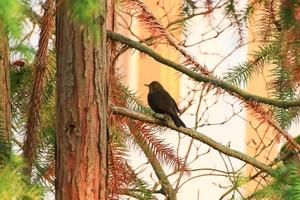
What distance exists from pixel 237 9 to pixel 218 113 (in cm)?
130

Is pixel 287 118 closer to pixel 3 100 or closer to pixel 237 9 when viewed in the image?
pixel 237 9

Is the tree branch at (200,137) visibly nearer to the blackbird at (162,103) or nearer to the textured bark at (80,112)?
the textured bark at (80,112)

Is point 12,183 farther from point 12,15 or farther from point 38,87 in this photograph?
point 38,87

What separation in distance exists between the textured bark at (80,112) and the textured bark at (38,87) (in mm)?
18

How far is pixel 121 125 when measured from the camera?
1.09 meters

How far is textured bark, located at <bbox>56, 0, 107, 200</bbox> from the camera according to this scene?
0.84m

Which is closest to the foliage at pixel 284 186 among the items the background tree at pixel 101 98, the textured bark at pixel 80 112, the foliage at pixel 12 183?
the background tree at pixel 101 98

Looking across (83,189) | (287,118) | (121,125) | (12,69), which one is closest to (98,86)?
(83,189)

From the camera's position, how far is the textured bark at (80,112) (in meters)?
0.84

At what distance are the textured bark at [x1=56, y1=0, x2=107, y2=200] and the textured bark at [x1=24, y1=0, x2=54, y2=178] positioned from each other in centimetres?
2

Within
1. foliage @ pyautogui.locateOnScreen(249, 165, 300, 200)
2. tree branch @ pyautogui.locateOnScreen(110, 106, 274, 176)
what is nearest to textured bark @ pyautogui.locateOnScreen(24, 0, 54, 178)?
tree branch @ pyautogui.locateOnScreen(110, 106, 274, 176)

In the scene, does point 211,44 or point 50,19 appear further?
point 211,44

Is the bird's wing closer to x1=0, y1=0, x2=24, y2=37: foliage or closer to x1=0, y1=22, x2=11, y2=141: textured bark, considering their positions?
x1=0, y1=22, x2=11, y2=141: textured bark

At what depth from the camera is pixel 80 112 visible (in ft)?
2.78
